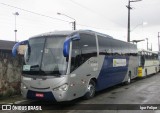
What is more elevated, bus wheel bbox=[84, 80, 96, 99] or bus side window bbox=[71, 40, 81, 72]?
bus side window bbox=[71, 40, 81, 72]

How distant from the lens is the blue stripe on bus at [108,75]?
15254 mm

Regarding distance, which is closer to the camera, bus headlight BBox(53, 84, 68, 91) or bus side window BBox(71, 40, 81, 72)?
bus headlight BBox(53, 84, 68, 91)

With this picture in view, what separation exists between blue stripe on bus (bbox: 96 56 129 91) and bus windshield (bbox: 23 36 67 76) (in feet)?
12.8

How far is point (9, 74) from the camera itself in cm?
1443

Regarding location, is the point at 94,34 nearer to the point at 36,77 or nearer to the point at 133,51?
the point at 36,77

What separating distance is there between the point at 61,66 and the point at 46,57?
763mm

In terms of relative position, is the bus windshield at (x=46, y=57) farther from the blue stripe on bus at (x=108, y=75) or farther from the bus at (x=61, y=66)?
the blue stripe on bus at (x=108, y=75)

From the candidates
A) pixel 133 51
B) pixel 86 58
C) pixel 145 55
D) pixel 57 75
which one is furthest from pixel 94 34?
pixel 145 55

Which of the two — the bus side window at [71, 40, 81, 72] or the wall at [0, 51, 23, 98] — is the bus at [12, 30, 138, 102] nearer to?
the bus side window at [71, 40, 81, 72]

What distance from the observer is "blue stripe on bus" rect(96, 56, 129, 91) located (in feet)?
50.0

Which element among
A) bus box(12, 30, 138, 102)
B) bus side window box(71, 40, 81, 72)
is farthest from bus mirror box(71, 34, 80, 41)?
bus side window box(71, 40, 81, 72)

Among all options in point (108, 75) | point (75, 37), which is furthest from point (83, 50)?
point (108, 75)

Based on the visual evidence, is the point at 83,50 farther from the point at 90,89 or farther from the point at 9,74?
the point at 9,74

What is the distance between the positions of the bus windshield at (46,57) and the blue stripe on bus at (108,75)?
153 inches
